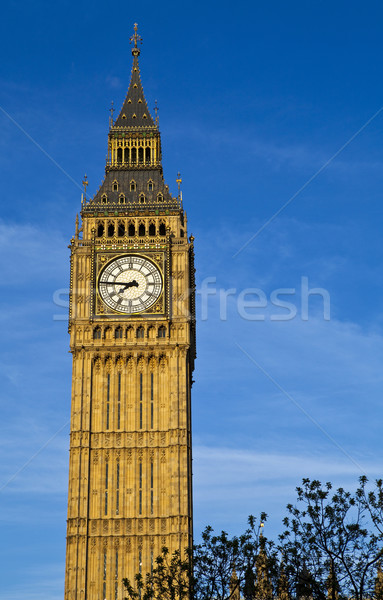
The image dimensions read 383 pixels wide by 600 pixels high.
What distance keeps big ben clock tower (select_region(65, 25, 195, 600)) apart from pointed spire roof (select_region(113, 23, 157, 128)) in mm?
5110

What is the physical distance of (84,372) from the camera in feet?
271

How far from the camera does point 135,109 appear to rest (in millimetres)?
97188

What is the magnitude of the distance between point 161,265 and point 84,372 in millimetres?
10808

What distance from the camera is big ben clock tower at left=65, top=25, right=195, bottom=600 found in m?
76.9

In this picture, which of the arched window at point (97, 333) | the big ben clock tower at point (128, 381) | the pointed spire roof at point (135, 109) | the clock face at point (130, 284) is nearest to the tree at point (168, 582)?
the big ben clock tower at point (128, 381)

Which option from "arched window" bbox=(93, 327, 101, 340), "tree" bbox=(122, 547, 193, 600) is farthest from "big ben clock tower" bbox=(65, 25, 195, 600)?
"tree" bbox=(122, 547, 193, 600)

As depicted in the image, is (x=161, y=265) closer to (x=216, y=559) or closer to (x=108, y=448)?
(x=108, y=448)

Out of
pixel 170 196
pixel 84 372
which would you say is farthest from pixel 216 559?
pixel 170 196

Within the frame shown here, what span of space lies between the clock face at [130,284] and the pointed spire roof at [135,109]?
626 inches

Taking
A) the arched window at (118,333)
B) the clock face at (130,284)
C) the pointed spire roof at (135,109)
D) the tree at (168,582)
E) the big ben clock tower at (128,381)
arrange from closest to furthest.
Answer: the tree at (168,582) < the big ben clock tower at (128,381) < the arched window at (118,333) < the clock face at (130,284) < the pointed spire roof at (135,109)

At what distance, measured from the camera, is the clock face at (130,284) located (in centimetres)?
8419

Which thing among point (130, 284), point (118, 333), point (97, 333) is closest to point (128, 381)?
point (118, 333)

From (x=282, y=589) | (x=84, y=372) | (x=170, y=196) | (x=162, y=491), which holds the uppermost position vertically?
(x=170, y=196)

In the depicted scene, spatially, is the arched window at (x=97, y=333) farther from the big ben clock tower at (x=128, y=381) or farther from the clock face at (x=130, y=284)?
the clock face at (x=130, y=284)
